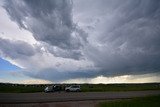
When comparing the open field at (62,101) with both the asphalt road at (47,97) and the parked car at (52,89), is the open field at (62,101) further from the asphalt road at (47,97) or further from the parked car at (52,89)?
the parked car at (52,89)

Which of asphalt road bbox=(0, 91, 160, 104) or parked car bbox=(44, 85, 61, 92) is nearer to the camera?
asphalt road bbox=(0, 91, 160, 104)

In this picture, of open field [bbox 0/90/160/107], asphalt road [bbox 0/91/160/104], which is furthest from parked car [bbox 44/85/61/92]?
open field [bbox 0/90/160/107]

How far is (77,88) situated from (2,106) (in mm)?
52071

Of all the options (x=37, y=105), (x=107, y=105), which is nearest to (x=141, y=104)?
(x=107, y=105)

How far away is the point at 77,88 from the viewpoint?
7912cm

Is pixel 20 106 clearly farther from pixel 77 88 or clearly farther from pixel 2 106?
pixel 77 88

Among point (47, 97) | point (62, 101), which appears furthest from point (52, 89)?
point (62, 101)

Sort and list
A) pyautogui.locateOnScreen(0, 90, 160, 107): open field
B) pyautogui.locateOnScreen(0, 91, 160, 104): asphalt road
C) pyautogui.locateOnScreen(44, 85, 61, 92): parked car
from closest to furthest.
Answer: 1. pyautogui.locateOnScreen(0, 90, 160, 107): open field
2. pyautogui.locateOnScreen(0, 91, 160, 104): asphalt road
3. pyautogui.locateOnScreen(44, 85, 61, 92): parked car

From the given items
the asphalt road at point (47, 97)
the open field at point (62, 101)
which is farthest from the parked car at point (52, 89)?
the open field at point (62, 101)

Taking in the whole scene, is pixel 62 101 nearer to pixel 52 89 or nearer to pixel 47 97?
pixel 47 97

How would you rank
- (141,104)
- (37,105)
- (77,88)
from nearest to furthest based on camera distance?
(37,105)
(141,104)
(77,88)

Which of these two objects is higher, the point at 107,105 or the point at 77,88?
the point at 77,88

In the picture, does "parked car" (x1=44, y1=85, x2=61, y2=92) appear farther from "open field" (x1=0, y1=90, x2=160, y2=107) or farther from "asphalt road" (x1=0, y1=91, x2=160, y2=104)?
"open field" (x1=0, y1=90, x2=160, y2=107)

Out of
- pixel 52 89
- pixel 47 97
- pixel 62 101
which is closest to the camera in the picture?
pixel 62 101
